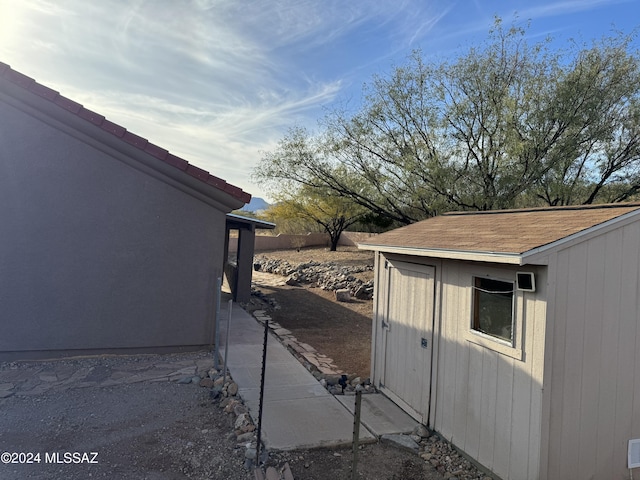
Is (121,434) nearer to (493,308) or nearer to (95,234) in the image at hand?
(95,234)

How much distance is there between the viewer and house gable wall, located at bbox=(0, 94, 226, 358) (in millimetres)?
6184

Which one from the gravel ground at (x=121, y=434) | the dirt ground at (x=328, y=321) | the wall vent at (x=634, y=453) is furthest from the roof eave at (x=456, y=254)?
the gravel ground at (x=121, y=434)

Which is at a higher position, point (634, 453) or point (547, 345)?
point (547, 345)

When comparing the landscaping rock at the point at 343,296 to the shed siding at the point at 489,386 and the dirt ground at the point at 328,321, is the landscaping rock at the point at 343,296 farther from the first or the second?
the shed siding at the point at 489,386

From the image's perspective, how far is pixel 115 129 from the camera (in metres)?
6.30

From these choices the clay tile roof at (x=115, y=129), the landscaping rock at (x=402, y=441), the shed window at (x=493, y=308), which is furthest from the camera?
the clay tile roof at (x=115, y=129)

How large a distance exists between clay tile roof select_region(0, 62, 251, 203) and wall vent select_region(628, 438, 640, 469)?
5867mm

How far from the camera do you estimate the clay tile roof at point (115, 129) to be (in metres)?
6.06

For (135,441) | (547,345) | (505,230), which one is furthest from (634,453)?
(135,441)

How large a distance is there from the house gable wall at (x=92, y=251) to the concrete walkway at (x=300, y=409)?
1551 mm

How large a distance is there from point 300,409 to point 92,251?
4268 mm

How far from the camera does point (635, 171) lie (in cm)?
1316

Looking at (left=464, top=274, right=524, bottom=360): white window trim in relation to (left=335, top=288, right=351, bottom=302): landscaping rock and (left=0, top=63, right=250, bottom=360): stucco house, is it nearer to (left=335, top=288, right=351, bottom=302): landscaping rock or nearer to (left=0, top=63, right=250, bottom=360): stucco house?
(left=0, top=63, right=250, bottom=360): stucco house

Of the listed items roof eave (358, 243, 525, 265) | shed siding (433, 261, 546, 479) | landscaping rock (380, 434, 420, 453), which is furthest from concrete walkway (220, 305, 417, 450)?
roof eave (358, 243, 525, 265)
